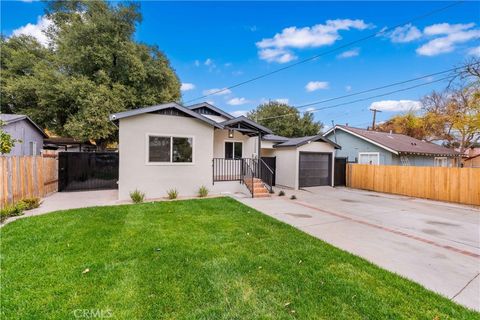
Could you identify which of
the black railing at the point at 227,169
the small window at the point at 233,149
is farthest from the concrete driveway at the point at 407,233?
the small window at the point at 233,149

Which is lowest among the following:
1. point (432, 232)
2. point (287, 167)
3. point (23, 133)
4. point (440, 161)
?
point (432, 232)

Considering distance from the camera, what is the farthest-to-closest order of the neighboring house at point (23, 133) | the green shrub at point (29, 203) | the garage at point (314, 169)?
the garage at point (314, 169) < the neighboring house at point (23, 133) < the green shrub at point (29, 203)

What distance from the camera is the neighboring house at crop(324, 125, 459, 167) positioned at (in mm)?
15406

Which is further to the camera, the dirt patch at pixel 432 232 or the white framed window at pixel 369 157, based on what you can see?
the white framed window at pixel 369 157

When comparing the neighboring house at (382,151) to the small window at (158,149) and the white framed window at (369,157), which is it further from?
the small window at (158,149)

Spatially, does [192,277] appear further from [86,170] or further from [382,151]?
[382,151]

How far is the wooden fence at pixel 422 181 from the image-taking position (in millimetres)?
9609

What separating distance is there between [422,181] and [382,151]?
4.89 m

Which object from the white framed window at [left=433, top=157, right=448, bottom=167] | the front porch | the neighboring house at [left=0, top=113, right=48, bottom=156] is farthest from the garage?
the neighboring house at [left=0, top=113, right=48, bottom=156]

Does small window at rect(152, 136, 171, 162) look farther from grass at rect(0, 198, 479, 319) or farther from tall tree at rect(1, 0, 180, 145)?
tall tree at rect(1, 0, 180, 145)

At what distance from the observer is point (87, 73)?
15.8m

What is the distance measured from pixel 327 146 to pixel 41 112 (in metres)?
18.9

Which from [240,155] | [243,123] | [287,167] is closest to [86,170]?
[240,155]

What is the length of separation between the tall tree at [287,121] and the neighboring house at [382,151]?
36.0ft
